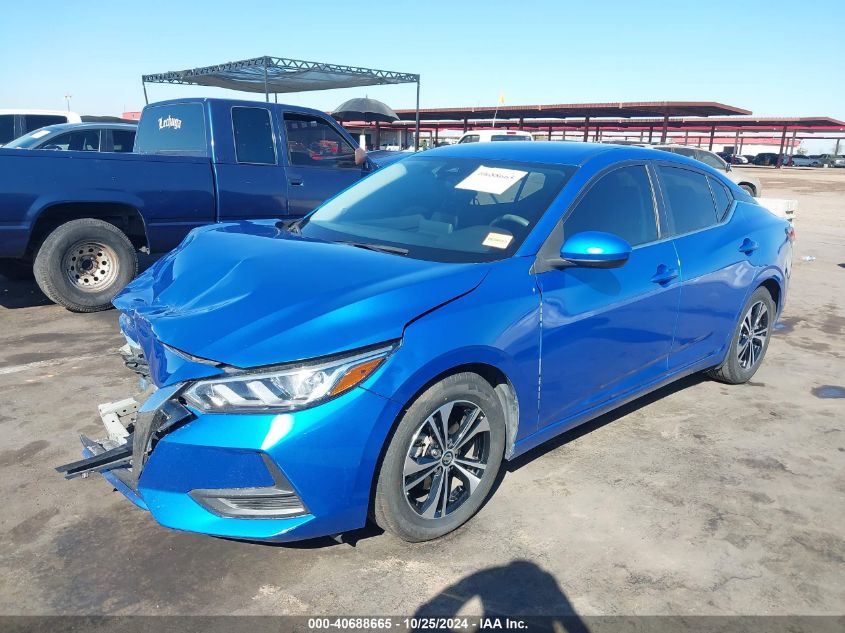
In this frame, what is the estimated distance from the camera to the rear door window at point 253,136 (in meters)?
6.83

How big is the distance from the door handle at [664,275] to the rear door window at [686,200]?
271mm

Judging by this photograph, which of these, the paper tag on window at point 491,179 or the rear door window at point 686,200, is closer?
the paper tag on window at point 491,179

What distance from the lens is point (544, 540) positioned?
9.46 feet

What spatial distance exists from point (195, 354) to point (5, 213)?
14.2ft

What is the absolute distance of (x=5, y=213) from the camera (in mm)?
5641

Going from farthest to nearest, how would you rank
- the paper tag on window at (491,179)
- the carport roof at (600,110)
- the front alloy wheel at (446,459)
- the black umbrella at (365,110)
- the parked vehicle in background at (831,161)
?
the parked vehicle in background at (831,161) < the carport roof at (600,110) < the black umbrella at (365,110) < the paper tag on window at (491,179) < the front alloy wheel at (446,459)

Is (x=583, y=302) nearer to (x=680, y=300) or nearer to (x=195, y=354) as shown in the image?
(x=680, y=300)

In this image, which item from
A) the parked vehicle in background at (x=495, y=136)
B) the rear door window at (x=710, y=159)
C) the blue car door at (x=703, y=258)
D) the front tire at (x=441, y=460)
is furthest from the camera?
the parked vehicle in background at (x=495, y=136)

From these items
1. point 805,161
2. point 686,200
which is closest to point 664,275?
point 686,200

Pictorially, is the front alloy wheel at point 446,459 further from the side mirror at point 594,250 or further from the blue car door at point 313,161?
the blue car door at point 313,161

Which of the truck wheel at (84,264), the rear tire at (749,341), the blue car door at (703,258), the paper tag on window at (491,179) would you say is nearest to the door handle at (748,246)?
the blue car door at (703,258)

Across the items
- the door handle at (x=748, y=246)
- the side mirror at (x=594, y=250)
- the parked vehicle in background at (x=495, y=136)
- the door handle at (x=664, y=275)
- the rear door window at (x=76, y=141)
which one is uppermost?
the parked vehicle in background at (x=495, y=136)

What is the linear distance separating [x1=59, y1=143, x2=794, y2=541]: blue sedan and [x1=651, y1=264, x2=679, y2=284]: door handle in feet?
0.06

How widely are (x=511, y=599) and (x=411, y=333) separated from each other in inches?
42.1
